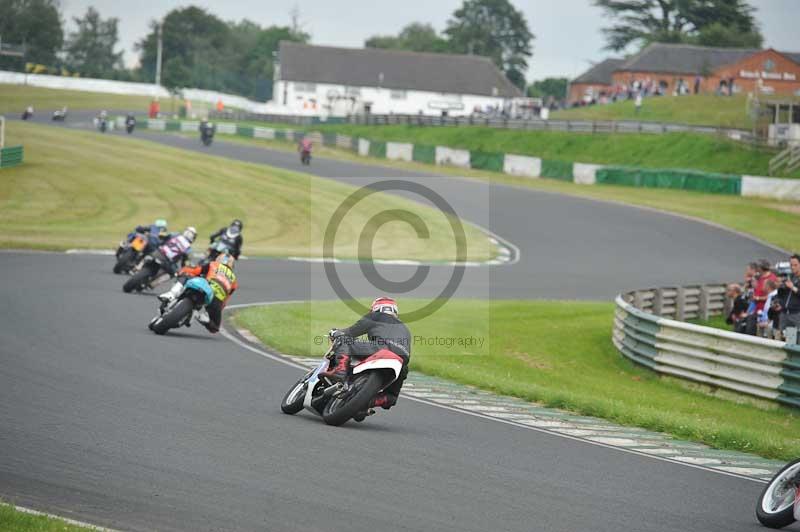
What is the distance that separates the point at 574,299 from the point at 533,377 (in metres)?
10.4

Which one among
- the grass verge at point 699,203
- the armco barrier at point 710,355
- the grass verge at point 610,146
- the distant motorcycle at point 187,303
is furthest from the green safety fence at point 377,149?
the distant motorcycle at point 187,303

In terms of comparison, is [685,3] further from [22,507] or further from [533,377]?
[22,507]

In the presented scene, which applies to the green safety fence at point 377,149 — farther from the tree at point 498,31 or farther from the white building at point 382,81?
the tree at point 498,31

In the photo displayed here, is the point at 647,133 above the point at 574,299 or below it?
above

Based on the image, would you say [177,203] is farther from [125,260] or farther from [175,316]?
[175,316]

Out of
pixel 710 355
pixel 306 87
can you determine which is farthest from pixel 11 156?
pixel 306 87

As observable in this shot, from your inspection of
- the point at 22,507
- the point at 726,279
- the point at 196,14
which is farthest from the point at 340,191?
the point at 196,14

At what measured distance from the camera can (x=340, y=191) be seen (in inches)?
1983

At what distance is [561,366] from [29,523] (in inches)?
516

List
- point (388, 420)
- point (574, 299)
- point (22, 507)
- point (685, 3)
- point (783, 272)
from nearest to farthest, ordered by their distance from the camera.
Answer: point (22, 507) < point (388, 420) < point (783, 272) < point (574, 299) < point (685, 3)

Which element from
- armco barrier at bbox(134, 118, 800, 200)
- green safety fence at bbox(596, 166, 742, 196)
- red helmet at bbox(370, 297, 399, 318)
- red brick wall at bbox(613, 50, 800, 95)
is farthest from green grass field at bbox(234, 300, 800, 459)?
red brick wall at bbox(613, 50, 800, 95)

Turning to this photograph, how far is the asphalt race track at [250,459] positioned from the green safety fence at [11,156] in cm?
2732

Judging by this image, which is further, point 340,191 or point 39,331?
point 340,191

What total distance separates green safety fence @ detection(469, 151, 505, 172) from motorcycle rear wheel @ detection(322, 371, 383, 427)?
5350 centimetres
